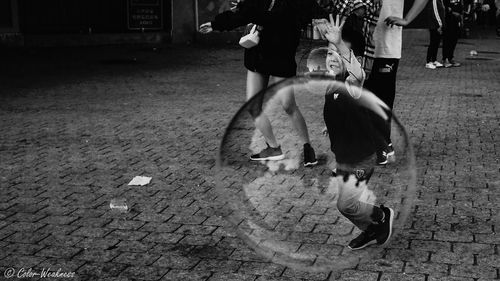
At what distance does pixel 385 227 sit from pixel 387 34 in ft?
8.90

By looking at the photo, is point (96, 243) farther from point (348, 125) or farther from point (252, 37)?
point (252, 37)

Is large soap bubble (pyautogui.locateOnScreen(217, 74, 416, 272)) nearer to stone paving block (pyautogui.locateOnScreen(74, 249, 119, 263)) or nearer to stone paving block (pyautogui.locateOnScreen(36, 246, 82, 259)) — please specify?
stone paving block (pyautogui.locateOnScreen(74, 249, 119, 263))

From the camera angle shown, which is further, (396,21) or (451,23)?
(451,23)

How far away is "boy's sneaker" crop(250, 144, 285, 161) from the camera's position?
3948 mm

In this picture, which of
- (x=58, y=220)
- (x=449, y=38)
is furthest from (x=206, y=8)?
(x=58, y=220)

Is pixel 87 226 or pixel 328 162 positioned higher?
pixel 328 162

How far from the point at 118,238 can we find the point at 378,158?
5.91 feet

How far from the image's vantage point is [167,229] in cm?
466

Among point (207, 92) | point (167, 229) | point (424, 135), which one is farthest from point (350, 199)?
point (207, 92)

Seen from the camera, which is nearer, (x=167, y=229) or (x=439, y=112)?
(x=167, y=229)

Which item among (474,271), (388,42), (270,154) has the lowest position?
(474,271)

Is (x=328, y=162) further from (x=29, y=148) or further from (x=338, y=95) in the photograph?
(x=29, y=148)

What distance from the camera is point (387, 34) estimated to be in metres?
6.29

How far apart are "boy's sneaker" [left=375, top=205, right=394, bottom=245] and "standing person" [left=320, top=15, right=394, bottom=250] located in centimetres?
22
